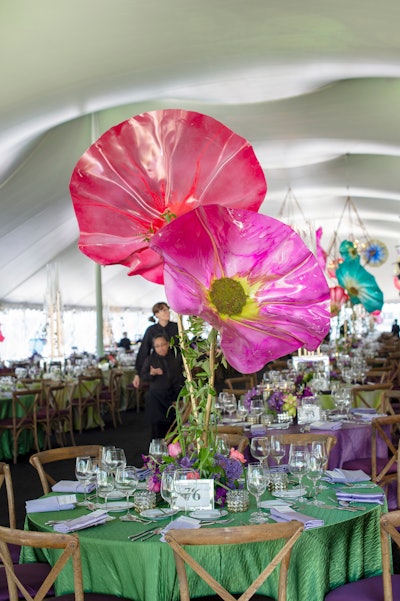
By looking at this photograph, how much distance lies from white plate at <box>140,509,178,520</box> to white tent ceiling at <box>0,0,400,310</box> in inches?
167

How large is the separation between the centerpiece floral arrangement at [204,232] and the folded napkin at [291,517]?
832 mm

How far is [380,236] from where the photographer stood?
31.3 metres

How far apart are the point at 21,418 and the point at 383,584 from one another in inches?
246

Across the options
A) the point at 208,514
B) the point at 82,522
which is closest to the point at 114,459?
the point at 82,522

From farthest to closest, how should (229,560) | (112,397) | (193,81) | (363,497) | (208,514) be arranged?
(112,397) < (193,81) < (363,497) < (208,514) < (229,560)

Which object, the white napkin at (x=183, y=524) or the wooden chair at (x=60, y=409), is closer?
the white napkin at (x=183, y=524)

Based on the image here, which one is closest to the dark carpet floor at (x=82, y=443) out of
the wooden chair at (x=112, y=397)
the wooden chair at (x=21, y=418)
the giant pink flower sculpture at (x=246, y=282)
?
the wooden chair at (x=112, y=397)

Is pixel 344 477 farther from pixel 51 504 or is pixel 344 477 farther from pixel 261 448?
pixel 51 504

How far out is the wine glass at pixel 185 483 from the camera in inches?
113

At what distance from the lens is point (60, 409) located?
9.35 m

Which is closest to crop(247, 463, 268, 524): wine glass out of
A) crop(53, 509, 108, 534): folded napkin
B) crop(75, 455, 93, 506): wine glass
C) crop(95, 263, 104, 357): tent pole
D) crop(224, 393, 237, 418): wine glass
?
crop(53, 509, 108, 534): folded napkin

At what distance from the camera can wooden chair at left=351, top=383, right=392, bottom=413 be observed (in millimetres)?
6419

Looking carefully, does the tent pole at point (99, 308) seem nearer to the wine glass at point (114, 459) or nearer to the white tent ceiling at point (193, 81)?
the white tent ceiling at point (193, 81)

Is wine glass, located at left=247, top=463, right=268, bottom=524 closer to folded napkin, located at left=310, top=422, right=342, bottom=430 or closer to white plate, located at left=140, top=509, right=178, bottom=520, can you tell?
A: white plate, located at left=140, top=509, right=178, bottom=520
